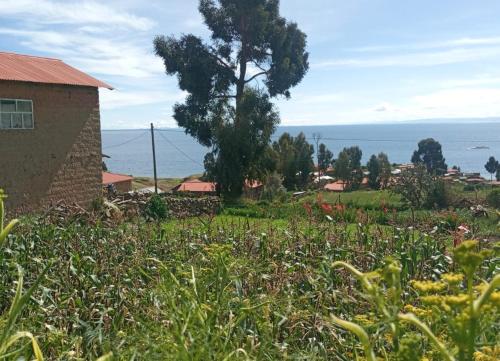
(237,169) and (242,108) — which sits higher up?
(242,108)

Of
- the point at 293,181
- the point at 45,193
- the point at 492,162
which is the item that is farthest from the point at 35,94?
the point at 492,162

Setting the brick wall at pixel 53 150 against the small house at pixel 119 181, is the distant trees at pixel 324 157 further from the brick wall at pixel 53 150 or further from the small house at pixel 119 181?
the brick wall at pixel 53 150

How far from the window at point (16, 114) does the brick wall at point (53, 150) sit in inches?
6.0

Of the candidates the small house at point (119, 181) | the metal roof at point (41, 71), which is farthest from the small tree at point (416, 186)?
the small house at point (119, 181)

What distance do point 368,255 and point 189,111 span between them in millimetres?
27498

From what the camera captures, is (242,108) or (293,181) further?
(293,181)

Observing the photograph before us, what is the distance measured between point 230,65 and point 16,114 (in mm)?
16507

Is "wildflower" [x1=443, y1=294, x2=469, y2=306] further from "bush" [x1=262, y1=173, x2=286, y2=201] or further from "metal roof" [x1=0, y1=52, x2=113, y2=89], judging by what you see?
"bush" [x1=262, y1=173, x2=286, y2=201]

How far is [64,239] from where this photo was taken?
4.95m

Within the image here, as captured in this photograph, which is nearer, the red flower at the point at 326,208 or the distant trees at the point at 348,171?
the red flower at the point at 326,208

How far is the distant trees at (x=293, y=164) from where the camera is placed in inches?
1663

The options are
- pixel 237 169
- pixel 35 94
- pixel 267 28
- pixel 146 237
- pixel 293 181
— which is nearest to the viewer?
pixel 146 237

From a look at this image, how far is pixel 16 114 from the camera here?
54.7 ft

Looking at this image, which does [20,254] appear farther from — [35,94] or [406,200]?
[406,200]
